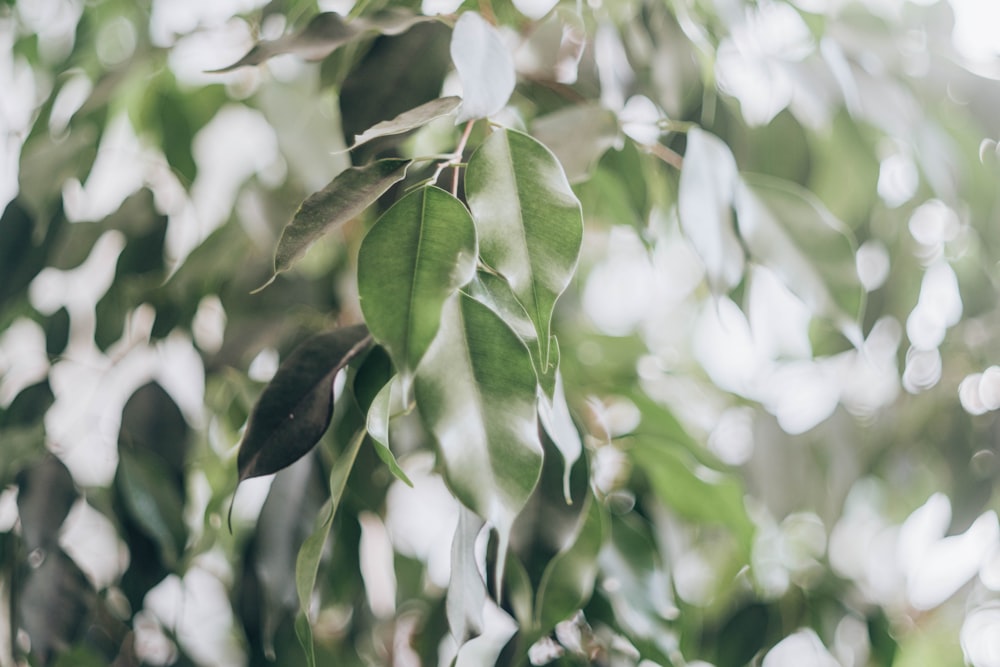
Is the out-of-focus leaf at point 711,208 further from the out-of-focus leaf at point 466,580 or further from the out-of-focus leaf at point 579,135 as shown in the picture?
the out-of-focus leaf at point 466,580

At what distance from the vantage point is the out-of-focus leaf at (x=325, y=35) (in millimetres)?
352

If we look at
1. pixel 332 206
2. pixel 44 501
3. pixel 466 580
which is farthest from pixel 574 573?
pixel 44 501

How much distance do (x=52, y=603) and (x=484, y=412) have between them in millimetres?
355

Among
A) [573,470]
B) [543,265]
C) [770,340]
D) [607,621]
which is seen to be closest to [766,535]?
[770,340]

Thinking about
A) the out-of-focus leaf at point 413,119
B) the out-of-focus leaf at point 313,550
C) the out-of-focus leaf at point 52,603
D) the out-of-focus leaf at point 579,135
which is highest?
the out-of-focus leaf at point 413,119

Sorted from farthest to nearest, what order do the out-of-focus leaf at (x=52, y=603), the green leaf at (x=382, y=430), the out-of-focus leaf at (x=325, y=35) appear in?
the out-of-focus leaf at (x=52, y=603)
the out-of-focus leaf at (x=325, y=35)
the green leaf at (x=382, y=430)

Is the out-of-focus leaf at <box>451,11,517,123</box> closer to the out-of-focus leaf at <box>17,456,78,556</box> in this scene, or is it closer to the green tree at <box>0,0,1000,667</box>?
the green tree at <box>0,0,1000,667</box>

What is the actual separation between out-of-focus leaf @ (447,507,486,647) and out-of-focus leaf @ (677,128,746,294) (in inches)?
6.0

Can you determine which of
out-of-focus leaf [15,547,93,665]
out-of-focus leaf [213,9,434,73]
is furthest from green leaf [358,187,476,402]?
out-of-focus leaf [15,547,93,665]

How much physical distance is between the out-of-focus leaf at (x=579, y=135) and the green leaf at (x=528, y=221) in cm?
10

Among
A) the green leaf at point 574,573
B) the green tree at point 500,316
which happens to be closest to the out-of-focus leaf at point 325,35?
the green tree at point 500,316

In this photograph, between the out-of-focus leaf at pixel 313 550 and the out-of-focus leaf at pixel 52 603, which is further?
the out-of-focus leaf at pixel 52 603

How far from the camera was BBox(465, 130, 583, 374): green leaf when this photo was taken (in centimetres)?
27

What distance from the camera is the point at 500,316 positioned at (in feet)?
0.89
